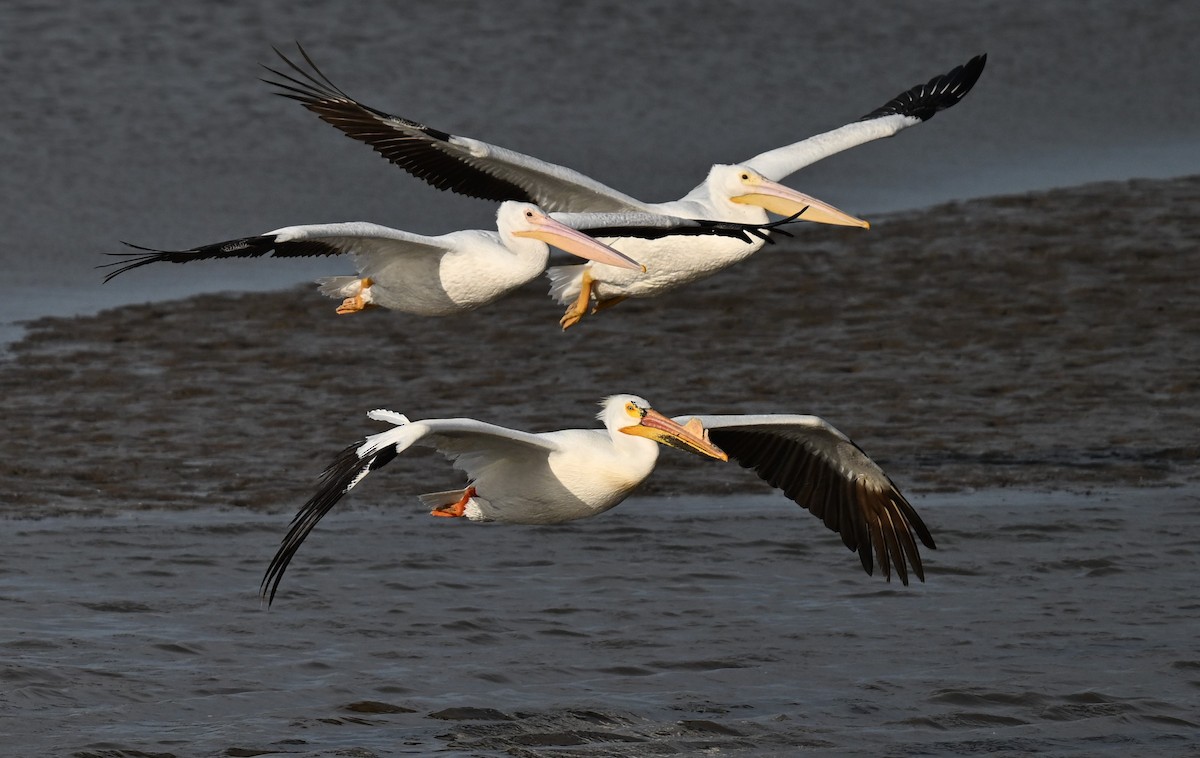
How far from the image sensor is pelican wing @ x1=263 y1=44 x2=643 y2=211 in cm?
847

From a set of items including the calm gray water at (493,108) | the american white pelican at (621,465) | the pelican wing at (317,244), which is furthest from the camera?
the calm gray water at (493,108)

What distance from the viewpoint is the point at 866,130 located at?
1045 cm

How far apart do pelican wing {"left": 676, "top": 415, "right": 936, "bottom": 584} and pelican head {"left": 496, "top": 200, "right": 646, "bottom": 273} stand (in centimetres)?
96

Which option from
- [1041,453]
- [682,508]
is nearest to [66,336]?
[682,508]

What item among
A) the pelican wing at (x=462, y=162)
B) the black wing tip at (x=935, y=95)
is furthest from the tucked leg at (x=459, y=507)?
the black wing tip at (x=935, y=95)

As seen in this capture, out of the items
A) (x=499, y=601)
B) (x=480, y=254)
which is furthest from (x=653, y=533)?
(x=480, y=254)

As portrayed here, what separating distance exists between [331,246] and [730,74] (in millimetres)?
11447

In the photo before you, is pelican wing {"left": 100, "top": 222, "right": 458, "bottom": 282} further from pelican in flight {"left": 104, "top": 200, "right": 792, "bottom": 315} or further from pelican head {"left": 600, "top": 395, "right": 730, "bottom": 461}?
pelican head {"left": 600, "top": 395, "right": 730, "bottom": 461}

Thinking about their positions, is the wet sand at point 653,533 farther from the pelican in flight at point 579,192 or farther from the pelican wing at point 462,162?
the pelican wing at point 462,162

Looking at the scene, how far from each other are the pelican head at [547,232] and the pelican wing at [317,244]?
0.97ft

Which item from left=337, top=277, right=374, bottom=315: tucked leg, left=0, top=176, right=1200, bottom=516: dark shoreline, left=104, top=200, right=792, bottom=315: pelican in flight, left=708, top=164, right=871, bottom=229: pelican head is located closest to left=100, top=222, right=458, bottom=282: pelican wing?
left=104, top=200, right=792, bottom=315: pelican in flight

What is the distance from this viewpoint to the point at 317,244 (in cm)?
803

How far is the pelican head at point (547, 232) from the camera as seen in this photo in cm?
827

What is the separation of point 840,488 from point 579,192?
1.74 metres
